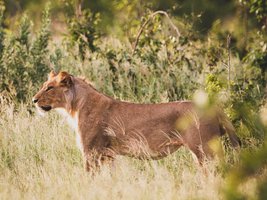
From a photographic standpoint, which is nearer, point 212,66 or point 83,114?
point 83,114

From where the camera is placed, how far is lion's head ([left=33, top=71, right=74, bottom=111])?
272 inches

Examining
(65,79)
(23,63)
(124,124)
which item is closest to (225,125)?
(124,124)

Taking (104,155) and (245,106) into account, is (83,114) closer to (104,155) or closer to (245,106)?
(104,155)

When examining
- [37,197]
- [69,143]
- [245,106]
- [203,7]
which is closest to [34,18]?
[203,7]

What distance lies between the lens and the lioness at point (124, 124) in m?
6.27

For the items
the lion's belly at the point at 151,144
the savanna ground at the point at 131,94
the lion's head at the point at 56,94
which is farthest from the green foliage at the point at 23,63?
the lion's belly at the point at 151,144

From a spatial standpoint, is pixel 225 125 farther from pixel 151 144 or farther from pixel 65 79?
pixel 65 79

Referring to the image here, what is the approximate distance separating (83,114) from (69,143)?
28.4 inches

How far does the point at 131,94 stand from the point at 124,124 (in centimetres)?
295

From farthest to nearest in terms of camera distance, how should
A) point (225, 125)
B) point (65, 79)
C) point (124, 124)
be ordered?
point (65, 79), point (124, 124), point (225, 125)

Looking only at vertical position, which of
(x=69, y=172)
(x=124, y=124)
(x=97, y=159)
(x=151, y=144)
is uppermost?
(x=124, y=124)

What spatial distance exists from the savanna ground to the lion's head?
49 centimetres

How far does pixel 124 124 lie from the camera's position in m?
6.65

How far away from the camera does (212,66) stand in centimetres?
1041
